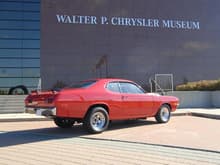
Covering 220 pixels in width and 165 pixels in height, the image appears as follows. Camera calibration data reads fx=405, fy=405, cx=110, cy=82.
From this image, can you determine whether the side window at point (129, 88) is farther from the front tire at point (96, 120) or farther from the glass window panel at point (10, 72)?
the glass window panel at point (10, 72)

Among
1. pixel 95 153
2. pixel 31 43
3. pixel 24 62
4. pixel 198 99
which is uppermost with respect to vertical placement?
pixel 31 43

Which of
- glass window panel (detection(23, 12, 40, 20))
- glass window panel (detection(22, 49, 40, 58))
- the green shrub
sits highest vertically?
glass window panel (detection(23, 12, 40, 20))

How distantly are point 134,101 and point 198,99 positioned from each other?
35.0 feet

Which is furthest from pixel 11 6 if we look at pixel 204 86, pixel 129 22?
pixel 204 86

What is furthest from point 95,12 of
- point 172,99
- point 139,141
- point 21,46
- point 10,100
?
point 139,141

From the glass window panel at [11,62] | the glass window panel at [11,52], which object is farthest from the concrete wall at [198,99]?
the glass window panel at [11,52]

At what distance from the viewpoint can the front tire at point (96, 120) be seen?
11312 millimetres

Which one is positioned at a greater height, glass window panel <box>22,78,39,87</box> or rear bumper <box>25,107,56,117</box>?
glass window panel <box>22,78,39,87</box>

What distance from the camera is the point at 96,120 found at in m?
11.6

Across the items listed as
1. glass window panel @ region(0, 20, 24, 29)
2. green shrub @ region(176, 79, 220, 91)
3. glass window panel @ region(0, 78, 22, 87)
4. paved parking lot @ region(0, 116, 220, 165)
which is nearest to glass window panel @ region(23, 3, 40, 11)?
glass window panel @ region(0, 20, 24, 29)

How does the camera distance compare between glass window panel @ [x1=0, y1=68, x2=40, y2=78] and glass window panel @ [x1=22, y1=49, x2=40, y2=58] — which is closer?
glass window panel @ [x1=0, y1=68, x2=40, y2=78]

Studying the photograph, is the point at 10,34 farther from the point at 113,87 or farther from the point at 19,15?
the point at 113,87

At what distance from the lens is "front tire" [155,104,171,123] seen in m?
13.8

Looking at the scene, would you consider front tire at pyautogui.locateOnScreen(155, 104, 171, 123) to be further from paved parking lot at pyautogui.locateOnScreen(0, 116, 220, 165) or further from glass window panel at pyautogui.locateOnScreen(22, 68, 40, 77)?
glass window panel at pyautogui.locateOnScreen(22, 68, 40, 77)
